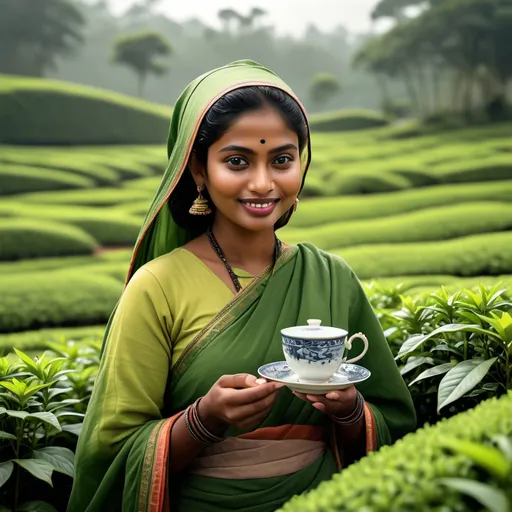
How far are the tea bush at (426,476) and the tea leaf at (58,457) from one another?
0.92m

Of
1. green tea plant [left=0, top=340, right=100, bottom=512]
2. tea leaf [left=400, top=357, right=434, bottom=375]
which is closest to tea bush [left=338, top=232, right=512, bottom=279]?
tea leaf [left=400, top=357, right=434, bottom=375]

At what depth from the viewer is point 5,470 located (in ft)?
5.87

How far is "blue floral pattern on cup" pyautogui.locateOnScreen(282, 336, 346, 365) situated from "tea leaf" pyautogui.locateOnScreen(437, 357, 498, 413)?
13.4 inches

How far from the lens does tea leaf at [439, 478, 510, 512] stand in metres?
0.91

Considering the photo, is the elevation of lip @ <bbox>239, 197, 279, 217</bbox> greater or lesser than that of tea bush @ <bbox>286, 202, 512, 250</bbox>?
greater

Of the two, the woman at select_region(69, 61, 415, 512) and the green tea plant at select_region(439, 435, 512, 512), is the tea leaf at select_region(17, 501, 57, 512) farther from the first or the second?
the green tea plant at select_region(439, 435, 512, 512)

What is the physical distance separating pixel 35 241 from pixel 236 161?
7.21 metres

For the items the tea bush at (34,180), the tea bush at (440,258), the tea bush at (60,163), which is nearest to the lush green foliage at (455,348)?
the tea bush at (440,258)

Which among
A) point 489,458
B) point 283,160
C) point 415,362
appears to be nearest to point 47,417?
point 283,160

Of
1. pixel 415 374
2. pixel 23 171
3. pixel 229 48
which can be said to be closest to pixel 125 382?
pixel 415 374

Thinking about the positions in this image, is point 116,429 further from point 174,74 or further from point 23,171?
point 174,74

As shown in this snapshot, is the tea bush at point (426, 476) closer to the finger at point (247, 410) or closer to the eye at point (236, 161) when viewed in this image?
the finger at point (247, 410)

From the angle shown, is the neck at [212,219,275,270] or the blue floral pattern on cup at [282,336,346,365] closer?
the blue floral pattern on cup at [282,336,346,365]

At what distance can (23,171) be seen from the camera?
10.3 metres
